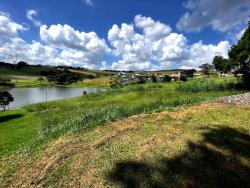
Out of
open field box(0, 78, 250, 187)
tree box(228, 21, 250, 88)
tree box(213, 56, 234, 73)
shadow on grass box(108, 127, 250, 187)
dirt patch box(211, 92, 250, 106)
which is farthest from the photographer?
tree box(213, 56, 234, 73)

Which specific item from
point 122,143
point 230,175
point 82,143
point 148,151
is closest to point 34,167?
point 82,143

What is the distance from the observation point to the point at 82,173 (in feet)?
38.1

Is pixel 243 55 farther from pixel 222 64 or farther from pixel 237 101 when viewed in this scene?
pixel 237 101

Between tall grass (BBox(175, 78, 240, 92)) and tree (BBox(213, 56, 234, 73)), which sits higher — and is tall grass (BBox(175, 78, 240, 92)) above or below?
below

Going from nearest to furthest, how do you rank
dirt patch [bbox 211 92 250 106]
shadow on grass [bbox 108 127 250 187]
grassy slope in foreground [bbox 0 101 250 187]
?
shadow on grass [bbox 108 127 250 187]
grassy slope in foreground [bbox 0 101 250 187]
dirt patch [bbox 211 92 250 106]

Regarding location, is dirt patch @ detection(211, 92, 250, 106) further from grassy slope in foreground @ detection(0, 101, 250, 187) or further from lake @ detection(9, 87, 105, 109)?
lake @ detection(9, 87, 105, 109)

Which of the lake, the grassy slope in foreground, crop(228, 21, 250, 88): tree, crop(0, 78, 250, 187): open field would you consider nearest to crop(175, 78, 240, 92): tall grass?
crop(228, 21, 250, 88): tree

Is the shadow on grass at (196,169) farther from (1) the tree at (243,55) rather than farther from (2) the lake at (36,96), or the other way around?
(2) the lake at (36,96)

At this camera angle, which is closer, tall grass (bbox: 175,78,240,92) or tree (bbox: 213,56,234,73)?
tall grass (bbox: 175,78,240,92)

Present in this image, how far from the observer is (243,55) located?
40594 mm

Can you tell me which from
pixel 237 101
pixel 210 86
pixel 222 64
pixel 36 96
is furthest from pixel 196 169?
pixel 36 96

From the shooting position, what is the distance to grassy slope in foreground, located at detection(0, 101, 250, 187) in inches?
421

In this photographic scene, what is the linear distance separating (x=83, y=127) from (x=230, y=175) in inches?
348

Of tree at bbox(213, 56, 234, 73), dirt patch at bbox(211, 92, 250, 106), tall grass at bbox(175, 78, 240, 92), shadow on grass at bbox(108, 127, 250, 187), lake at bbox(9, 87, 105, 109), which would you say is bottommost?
lake at bbox(9, 87, 105, 109)
